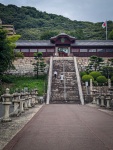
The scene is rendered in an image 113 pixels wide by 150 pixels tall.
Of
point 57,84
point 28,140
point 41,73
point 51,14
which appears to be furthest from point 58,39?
point 51,14

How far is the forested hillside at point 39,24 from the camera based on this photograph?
9412 cm

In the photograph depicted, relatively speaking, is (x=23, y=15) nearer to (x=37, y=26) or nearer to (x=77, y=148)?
(x=37, y=26)

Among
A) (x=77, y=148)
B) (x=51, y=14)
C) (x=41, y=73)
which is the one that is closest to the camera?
(x=77, y=148)

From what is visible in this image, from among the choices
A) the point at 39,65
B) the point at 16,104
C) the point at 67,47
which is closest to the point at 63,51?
the point at 67,47

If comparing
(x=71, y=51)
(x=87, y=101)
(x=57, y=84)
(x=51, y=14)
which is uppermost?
(x=51, y=14)

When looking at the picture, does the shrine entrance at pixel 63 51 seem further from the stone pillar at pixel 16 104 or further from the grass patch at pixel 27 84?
the stone pillar at pixel 16 104

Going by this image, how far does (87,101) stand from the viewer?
2936cm

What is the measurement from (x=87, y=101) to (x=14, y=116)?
672 inches

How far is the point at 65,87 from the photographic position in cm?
3297

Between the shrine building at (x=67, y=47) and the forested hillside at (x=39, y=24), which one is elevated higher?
the forested hillside at (x=39, y=24)

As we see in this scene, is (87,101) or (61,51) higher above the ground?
(61,51)

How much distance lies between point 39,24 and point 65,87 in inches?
3433

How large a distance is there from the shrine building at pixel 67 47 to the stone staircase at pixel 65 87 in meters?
9.89

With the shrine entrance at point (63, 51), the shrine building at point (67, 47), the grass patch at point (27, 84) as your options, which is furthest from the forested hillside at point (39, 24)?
the grass patch at point (27, 84)
